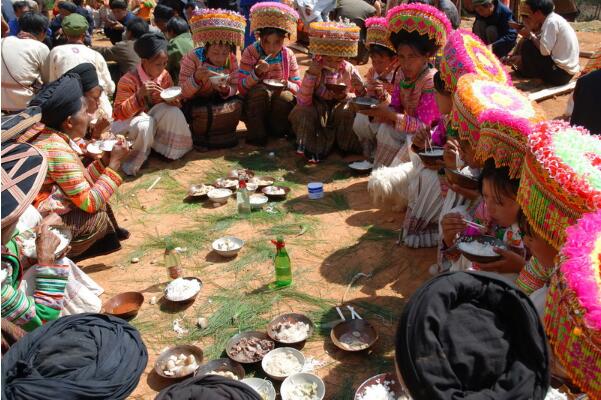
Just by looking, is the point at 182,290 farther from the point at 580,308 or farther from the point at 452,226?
the point at 580,308

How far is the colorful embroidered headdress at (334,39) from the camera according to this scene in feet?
20.0

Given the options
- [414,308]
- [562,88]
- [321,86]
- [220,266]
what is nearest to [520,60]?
[562,88]

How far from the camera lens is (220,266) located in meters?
4.62

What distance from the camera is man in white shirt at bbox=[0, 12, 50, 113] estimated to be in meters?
6.75

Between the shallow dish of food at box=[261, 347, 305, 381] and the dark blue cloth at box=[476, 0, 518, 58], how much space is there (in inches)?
346

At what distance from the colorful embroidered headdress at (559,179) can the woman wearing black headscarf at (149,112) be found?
17.0 feet

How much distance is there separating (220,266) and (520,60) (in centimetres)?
816

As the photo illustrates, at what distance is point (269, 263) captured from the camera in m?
4.61

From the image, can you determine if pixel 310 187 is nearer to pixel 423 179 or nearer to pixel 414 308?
pixel 423 179

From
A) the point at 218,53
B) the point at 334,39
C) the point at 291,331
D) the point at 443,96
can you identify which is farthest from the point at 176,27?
the point at 291,331

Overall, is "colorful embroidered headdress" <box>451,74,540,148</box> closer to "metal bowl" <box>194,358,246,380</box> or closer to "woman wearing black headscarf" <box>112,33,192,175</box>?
"metal bowl" <box>194,358,246,380</box>

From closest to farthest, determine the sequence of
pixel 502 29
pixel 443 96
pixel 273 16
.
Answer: pixel 443 96 → pixel 273 16 → pixel 502 29

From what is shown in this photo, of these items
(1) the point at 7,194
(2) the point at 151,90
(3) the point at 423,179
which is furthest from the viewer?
(2) the point at 151,90

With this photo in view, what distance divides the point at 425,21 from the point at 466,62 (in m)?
1.27
